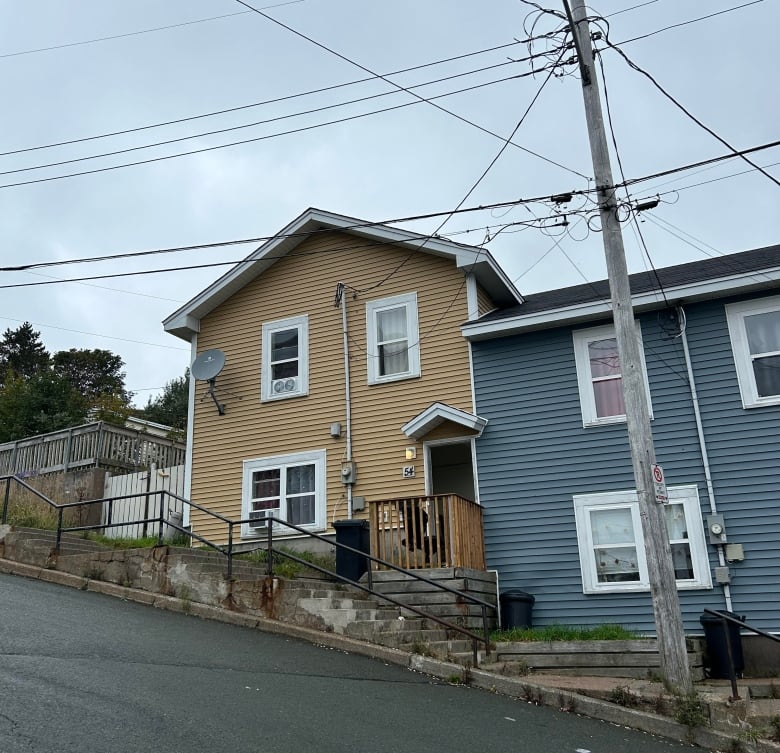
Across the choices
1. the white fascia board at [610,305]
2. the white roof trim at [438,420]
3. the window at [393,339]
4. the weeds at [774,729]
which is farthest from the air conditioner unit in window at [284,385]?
the weeds at [774,729]

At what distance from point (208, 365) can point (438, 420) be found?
513 centimetres

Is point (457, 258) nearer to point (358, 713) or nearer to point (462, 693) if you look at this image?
point (462, 693)

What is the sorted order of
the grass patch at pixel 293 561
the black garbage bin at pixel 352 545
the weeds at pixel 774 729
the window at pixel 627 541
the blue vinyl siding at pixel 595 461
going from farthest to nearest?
the grass patch at pixel 293 561, the black garbage bin at pixel 352 545, the window at pixel 627 541, the blue vinyl siding at pixel 595 461, the weeds at pixel 774 729

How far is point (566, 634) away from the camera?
1174cm

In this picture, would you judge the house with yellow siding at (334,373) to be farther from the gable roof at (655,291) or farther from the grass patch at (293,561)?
the gable roof at (655,291)

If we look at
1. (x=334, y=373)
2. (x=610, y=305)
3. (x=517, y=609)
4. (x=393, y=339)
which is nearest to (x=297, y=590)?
(x=517, y=609)

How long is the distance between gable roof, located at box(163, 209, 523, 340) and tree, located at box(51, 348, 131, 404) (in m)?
33.6

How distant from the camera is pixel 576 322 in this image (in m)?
14.4

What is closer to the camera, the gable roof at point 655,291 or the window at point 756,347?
the window at point 756,347

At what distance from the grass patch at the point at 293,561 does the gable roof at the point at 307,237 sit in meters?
5.57

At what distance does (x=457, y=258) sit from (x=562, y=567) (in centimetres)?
583

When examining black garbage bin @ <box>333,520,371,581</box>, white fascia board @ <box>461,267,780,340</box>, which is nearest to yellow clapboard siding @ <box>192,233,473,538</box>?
white fascia board @ <box>461,267,780,340</box>

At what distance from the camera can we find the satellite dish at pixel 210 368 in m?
16.8

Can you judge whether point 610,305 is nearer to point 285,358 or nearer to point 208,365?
point 285,358
